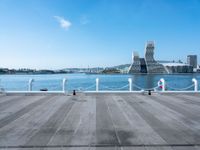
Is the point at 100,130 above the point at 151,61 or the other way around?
the other way around

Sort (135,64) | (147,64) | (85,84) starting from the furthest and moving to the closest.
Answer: (147,64) < (135,64) < (85,84)

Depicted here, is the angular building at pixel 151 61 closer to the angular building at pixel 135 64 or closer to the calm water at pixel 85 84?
the angular building at pixel 135 64

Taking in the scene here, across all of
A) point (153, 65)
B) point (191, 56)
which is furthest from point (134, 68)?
point (191, 56)

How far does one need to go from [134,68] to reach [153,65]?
12.1 m

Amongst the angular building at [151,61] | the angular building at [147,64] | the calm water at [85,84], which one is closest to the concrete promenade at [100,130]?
the calm water at [85,84]

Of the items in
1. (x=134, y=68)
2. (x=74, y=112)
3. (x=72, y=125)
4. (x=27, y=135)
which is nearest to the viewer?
(x=27, y=135)

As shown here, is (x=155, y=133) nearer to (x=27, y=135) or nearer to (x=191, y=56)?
(x=27, y=135)

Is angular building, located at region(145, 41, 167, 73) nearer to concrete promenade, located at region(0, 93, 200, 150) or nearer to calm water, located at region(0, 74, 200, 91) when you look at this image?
calm water, located at region(0, 74, 200, 91)

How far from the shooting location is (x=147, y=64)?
9388 cm

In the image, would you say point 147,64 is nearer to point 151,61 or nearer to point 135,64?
point 151,61

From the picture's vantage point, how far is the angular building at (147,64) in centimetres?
8982

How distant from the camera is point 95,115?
4734 millimetres

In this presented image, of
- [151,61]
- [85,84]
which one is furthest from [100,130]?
[151,61]

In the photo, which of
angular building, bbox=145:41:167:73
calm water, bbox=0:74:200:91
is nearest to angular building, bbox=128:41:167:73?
angular building, bbox=145:41:167:73
